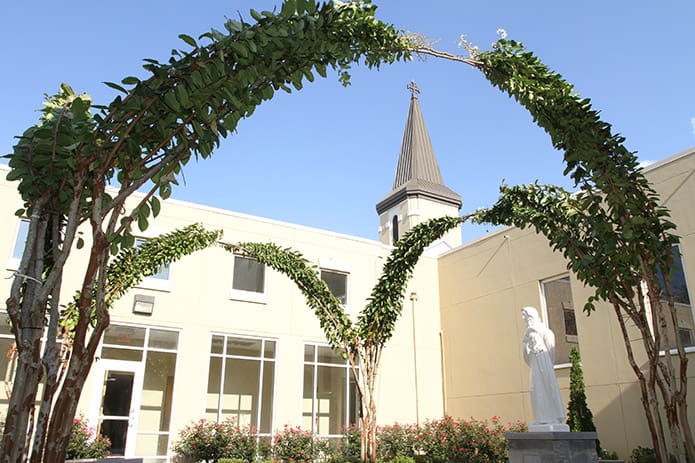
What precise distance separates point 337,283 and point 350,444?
180 inches

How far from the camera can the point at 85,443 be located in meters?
10.6

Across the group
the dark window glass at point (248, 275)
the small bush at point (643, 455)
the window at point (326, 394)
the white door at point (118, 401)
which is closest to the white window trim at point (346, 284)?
the window at point (326, 394)

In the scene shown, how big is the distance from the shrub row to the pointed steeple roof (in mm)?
23447

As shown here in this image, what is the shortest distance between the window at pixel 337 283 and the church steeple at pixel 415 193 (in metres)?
18.2

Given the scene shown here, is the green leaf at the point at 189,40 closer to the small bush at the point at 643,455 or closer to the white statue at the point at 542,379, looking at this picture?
the white statue at the point at 542,379

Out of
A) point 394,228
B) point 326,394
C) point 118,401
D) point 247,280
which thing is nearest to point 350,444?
point 326,394

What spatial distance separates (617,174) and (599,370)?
932 centimetres

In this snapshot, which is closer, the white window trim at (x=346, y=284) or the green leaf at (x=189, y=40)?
the green leaf at (x=189, y=40)

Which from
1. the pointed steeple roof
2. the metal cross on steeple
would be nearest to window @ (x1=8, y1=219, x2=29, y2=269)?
the pointed steeple roof

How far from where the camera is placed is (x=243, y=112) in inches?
106

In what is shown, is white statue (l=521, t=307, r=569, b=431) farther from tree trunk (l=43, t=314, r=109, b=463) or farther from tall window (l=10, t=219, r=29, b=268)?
tall window (l=10, t=219, r=29, b=268)

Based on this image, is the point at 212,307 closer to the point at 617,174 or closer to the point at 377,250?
the point at 377,250

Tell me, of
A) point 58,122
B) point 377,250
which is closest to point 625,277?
point 58,122

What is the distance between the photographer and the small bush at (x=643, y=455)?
388 inches
